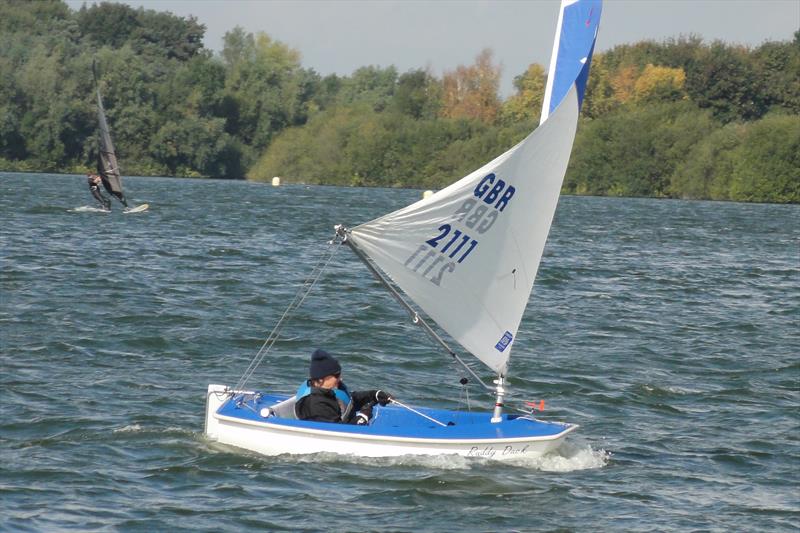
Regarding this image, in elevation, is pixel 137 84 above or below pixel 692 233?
above

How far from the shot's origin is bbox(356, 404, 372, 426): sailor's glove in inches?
542

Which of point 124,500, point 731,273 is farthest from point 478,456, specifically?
point 731,273

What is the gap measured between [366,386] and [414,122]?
88.3 meters

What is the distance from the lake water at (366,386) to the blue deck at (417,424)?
0.33 metres

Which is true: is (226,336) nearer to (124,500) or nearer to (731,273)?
(124,500)

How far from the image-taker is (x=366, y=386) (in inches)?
742

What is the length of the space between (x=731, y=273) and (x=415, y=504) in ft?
83.5

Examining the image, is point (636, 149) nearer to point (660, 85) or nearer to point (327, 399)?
point (660, 85)

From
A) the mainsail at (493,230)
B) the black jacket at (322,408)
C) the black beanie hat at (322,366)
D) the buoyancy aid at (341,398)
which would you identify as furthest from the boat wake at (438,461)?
the mainsail at (493,230)

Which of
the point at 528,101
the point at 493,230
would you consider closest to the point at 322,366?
the point at 493,230

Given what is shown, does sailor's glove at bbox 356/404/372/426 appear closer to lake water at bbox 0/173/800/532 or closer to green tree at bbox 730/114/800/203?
lake water at bbox 0/173/800/532

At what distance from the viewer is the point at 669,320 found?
88.1 ft

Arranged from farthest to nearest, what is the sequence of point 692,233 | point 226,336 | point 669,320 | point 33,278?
point 692,233 < point 33,278 < point 669,320 < point 226,336

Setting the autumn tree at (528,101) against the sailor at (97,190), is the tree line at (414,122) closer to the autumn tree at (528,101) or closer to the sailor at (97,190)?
the autumn tree at (528,101)
